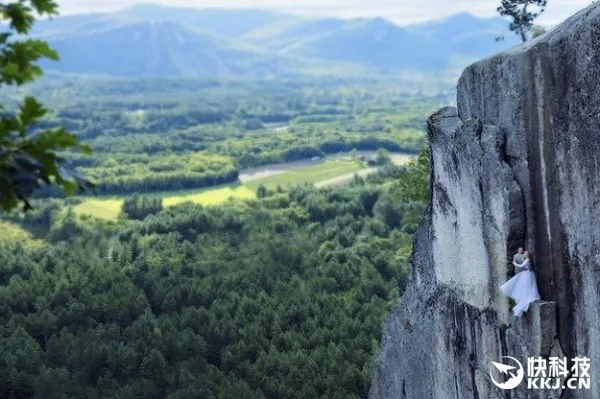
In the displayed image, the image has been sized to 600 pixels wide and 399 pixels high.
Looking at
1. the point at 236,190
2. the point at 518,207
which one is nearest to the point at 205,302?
the point at 518,207

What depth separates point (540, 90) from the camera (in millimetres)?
12039

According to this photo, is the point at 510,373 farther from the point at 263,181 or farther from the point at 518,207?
the point at 263,181

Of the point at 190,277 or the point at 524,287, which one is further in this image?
the point at 190,277

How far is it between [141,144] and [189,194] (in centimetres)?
3712

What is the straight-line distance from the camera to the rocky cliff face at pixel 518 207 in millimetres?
11484

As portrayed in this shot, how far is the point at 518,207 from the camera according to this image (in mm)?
12641

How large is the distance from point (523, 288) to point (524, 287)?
0.10 feet

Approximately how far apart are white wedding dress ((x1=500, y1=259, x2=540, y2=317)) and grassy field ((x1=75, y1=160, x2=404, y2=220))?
5162cm

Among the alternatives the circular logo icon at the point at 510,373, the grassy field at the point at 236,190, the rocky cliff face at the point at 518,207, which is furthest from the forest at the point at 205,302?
the circular logo icon at the point at 510,373

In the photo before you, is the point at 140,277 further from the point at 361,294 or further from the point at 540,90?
the point at 540,90

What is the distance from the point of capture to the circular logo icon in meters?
13.1

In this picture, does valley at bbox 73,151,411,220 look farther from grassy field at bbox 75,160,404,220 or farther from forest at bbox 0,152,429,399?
forest at bbox 0,152,429,399

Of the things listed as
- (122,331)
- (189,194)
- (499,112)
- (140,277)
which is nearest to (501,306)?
(499,112)

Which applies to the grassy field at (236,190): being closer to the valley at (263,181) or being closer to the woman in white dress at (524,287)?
the valley at (263,181)
